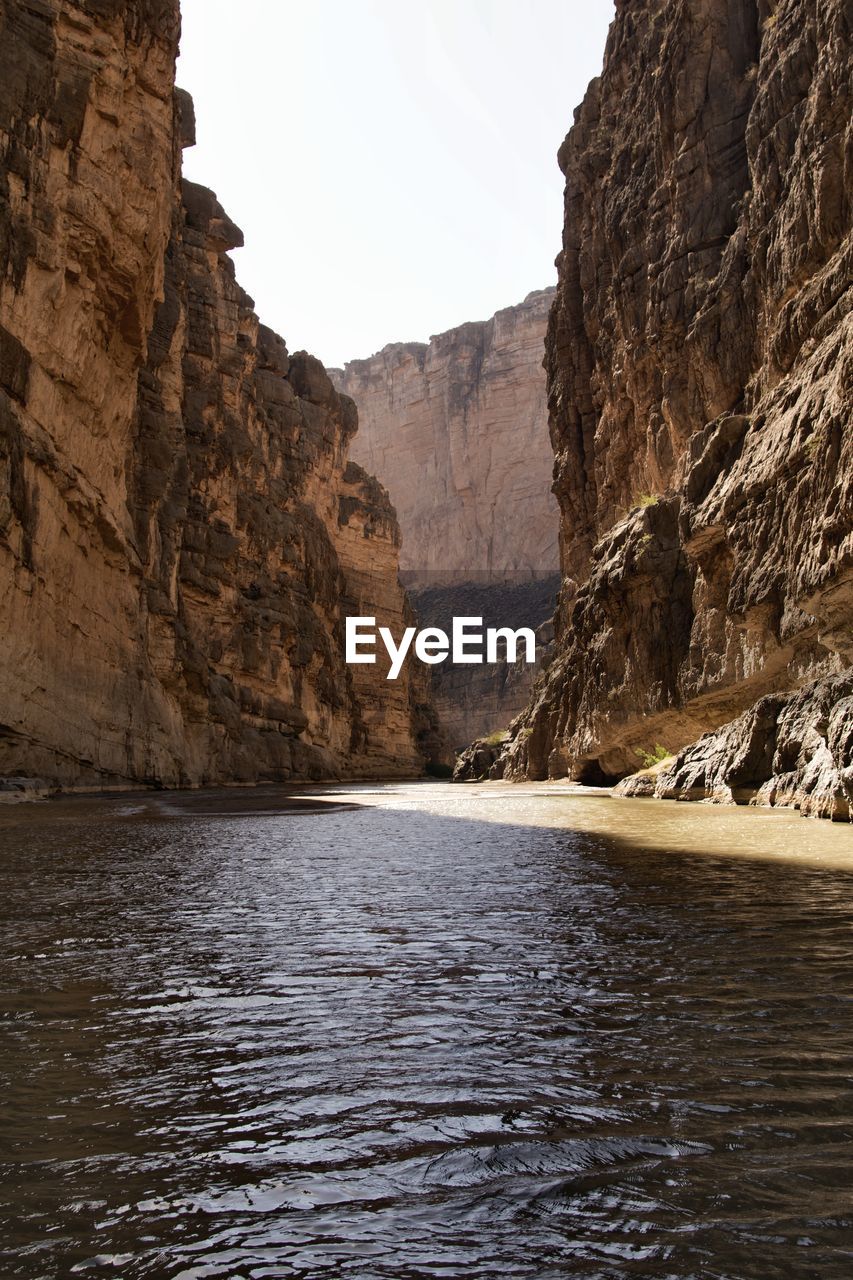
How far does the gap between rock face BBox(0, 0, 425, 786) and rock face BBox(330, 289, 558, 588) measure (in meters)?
65.5

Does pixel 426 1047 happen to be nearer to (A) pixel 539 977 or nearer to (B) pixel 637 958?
(A) pixel 539 977

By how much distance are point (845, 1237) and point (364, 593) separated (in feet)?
226

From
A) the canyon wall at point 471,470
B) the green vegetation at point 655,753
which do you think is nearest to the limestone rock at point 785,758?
the green vegetation at point 655,753

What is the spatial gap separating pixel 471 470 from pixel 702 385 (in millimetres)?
93349

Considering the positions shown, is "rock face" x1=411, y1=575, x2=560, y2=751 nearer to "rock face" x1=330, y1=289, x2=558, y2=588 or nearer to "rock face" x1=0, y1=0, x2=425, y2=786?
"rock face" x1=330, y1=289, x2=558, y2=588

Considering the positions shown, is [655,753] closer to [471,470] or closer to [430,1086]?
[430,1086]

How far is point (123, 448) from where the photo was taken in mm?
29812

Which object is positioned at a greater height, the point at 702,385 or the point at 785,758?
the point at 702,385

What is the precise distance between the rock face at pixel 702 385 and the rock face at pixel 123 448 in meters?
14.0

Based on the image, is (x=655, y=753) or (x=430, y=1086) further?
(x=655, y=753)

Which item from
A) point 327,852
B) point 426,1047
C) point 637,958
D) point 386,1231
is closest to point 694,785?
point 327,852

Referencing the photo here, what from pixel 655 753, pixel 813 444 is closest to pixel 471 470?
pixel 655 753

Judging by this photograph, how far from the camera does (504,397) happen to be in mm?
117438

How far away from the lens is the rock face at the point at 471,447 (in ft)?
378
